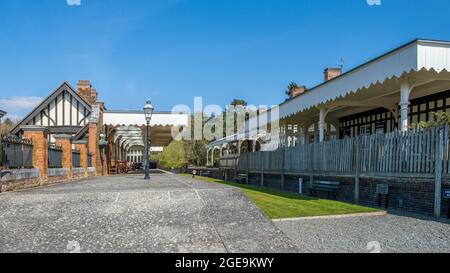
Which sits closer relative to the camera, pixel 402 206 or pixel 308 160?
pixel 402 206

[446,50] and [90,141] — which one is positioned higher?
[446,50]

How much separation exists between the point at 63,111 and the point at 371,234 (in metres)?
28.2

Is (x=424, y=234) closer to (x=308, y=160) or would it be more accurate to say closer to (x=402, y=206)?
(x=402, y=206)

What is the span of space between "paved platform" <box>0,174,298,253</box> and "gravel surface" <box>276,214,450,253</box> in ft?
3.47

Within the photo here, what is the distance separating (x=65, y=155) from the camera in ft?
54.5

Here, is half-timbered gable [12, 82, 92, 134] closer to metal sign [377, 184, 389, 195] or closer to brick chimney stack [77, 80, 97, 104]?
brick chimney stack [77, 80, 97, 104]

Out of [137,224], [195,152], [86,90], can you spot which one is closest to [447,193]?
[137,224]

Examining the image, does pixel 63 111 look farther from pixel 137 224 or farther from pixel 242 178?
pixel 137 224

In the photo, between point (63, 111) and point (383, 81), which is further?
point (63, 111)

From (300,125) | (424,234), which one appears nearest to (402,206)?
(424,234)

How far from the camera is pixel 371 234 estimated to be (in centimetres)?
699

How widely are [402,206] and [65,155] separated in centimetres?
1296

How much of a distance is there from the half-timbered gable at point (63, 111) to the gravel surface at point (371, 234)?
25.4 m

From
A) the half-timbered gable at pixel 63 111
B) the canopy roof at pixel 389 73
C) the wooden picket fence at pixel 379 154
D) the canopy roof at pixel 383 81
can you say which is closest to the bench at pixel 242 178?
the canopy roof at pixel 383 81
